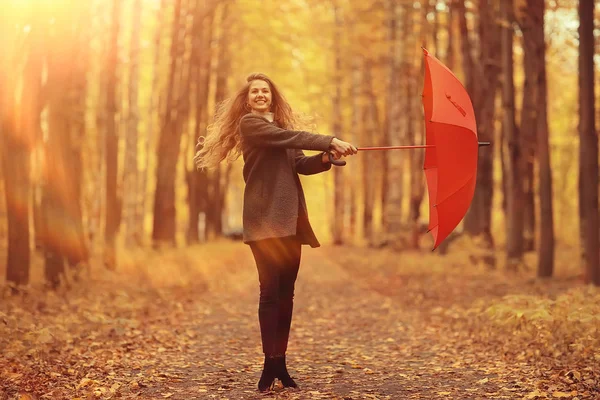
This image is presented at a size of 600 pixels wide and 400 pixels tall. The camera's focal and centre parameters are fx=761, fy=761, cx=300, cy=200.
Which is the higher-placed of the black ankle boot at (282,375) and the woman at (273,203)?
the woman at (273,203)

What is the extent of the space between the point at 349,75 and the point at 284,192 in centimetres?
2507

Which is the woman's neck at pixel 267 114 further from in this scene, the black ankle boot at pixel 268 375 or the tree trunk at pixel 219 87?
the tree trunk at pixel 219 87

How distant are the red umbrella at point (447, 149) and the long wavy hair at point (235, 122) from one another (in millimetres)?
1031

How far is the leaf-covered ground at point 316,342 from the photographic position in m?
5.68

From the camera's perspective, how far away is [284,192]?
17.8 feet

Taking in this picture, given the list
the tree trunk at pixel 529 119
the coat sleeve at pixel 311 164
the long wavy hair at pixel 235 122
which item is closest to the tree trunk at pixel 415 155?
the tree trunk at pixel 529 119

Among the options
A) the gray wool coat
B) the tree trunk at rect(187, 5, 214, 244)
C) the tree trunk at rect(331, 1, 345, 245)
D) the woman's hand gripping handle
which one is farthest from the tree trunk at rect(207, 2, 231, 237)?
the woman's hand gripping handle

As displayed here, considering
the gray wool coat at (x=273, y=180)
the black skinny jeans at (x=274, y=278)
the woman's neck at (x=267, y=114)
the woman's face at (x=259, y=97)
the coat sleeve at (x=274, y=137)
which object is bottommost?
the black skinny jeans at (x=274, y=278)

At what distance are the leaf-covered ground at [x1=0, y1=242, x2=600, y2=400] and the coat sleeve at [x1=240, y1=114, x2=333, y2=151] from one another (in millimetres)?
1775

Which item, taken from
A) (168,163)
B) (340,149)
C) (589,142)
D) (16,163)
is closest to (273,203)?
(340,149)

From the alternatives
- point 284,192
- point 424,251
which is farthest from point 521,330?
point 424,251

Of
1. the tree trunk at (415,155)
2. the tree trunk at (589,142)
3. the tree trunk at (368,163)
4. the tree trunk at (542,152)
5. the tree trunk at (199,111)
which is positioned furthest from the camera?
the tree trunk at (368,163)

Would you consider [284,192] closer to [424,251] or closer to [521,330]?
[521,330]

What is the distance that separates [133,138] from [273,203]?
15926 mm
